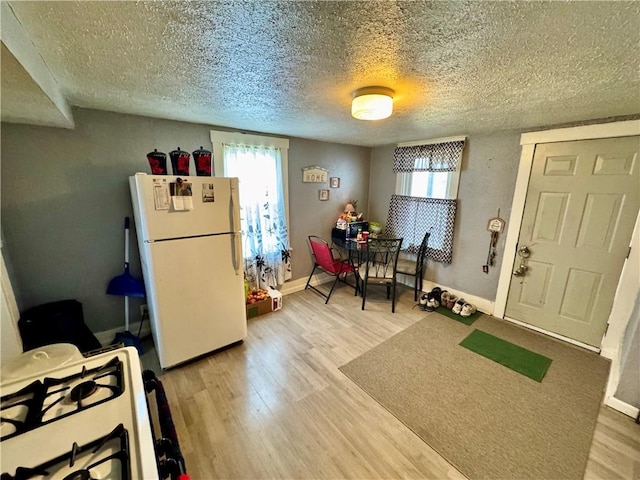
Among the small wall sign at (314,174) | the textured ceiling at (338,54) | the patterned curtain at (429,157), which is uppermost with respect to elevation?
the textured ceiling at (338,54)

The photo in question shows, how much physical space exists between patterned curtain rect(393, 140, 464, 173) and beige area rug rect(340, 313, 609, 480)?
205cm

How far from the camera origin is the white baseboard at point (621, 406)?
1.73 m

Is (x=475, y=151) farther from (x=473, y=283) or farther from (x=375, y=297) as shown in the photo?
(x=375, y=297)

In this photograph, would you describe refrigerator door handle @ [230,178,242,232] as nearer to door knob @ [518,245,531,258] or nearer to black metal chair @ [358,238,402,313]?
black metal chair @ [358,238,402,313]

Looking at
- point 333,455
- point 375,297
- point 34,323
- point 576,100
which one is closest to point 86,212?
point 34,323

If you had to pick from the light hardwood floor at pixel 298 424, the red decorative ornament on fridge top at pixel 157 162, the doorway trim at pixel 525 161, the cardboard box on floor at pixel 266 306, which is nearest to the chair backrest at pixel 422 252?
the doorway trim at pixel 525 161

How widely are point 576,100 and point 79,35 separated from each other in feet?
9.37

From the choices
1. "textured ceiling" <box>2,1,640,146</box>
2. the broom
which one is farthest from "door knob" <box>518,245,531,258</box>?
the broom

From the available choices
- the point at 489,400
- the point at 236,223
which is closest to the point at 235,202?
the point at 236,223

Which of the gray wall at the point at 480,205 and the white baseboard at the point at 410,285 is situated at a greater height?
the gray wall at the point at 480,205

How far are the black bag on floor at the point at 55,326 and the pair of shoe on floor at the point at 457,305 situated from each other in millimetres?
3651

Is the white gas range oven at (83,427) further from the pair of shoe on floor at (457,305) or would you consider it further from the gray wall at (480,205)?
the gray wall at (480,205)

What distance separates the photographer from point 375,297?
140 inches

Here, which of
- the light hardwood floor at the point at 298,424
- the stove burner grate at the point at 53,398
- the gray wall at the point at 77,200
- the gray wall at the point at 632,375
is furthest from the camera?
the gray wall at the point at 77,200
